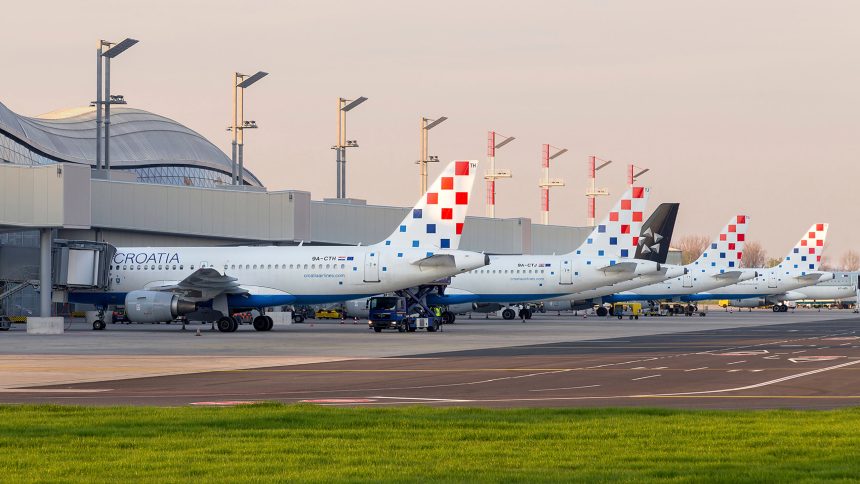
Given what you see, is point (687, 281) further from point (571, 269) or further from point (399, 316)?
point (399, 316)

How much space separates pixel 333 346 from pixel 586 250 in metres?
32.1

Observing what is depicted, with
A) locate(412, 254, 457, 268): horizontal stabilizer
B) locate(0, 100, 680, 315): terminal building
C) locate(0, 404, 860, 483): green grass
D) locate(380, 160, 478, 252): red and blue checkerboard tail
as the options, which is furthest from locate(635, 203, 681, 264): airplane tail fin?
locate(0, 404, 860, 483): green grass

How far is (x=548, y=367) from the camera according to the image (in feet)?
97.1

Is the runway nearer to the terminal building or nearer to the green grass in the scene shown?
the green grass

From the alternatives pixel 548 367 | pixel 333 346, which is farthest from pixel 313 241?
pixel 548 367

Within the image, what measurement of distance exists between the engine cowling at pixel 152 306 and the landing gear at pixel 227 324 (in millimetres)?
2240

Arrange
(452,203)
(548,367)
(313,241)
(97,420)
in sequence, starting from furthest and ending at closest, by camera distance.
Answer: (313,241), (452,203), (548,367), (97,420)

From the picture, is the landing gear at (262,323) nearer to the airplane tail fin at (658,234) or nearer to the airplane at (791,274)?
the airplane tail fin at (658,234)

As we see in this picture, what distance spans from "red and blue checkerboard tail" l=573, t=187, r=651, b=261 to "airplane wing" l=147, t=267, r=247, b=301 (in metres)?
23.1

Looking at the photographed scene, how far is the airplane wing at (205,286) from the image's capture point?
53.2 metres

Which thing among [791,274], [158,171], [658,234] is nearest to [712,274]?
[791,274]

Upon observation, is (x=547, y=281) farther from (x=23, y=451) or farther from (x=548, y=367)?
(x=23, y=451)

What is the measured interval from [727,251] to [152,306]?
58.1m

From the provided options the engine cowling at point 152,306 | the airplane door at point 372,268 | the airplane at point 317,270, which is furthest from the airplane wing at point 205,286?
the airplane door at point 372,268
